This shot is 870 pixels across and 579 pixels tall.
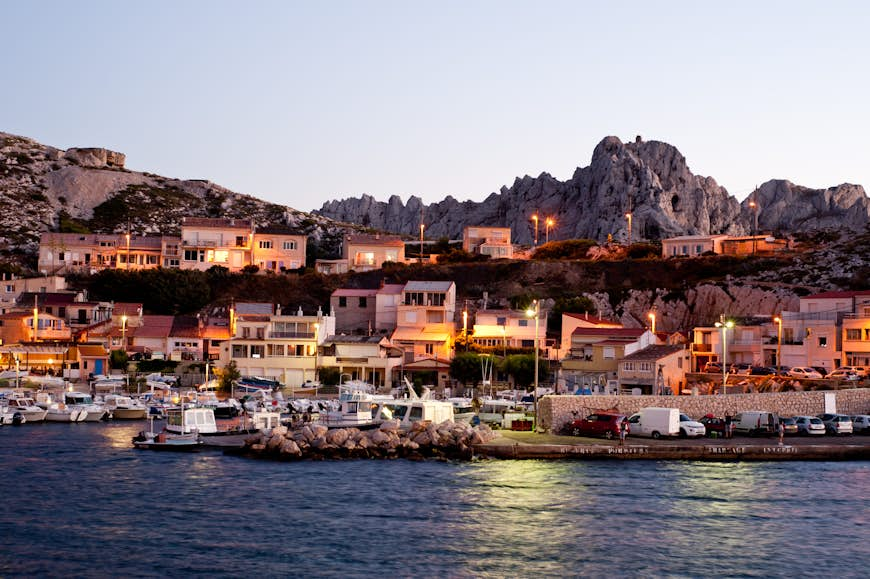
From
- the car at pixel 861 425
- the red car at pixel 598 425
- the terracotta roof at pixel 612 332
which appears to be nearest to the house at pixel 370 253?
the terracotta roof at pixel 612 332

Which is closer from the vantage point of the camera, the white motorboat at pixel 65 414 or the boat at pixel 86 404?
the white motorboat at pixel 65 414

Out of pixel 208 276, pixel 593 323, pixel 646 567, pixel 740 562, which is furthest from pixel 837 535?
pixel 208 276

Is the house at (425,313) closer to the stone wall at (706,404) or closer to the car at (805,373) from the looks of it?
the car at (805,373)

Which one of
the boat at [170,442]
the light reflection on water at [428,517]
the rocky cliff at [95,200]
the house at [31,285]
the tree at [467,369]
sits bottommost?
the light reflection on water at [428,517]

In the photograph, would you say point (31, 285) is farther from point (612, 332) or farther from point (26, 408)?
point (612, 332)

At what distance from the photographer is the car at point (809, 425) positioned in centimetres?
5106

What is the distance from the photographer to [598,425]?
1945 inches

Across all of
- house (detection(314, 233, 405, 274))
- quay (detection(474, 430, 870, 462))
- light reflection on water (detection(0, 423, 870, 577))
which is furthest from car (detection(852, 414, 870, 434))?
house (detection(314, 233, 405, 274))

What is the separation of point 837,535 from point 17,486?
30.8 m

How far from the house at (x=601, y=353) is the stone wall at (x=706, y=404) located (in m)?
19.1

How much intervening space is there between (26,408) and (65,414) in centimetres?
235

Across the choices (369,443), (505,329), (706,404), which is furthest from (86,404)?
(706,404)

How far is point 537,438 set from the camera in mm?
48531

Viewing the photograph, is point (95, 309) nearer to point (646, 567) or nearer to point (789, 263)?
point (789, 263)
